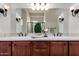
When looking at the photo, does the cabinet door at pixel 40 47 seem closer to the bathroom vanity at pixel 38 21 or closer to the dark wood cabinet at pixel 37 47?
the dark wood cabinet at pixel 37 47

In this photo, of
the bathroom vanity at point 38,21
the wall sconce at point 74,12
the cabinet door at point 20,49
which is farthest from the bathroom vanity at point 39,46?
the wall sconce at point 74,12

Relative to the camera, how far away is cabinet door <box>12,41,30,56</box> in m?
4.13

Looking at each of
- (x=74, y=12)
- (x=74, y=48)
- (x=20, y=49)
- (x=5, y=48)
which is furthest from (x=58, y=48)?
(x=5, y=48)

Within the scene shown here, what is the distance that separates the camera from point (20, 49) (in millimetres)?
4133

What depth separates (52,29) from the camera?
4.82m

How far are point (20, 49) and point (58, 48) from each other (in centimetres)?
118

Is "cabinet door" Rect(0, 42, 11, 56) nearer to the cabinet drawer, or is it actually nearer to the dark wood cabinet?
the dark wood cabinet

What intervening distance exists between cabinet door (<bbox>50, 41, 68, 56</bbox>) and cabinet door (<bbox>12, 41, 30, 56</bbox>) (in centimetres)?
75

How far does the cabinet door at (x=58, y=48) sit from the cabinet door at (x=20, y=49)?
0.75 meters

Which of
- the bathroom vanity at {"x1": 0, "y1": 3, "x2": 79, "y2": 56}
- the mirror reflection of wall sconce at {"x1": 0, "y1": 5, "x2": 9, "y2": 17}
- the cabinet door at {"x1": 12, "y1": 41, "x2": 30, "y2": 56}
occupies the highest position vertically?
the mirror reflection of wall sconce at {"x1": 0, "y1": 5, "x2": 9, "y2": 17}

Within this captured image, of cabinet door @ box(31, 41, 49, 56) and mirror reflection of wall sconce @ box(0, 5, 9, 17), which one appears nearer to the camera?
cabinet door @ box(31, 41, 49, 56)

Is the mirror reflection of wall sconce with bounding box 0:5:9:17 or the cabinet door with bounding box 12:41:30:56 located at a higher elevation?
the mirror reflection of wall sconce with bounding box 0:5:9:17

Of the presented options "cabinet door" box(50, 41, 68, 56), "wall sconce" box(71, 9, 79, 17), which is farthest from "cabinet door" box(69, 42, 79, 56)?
"wall sconce" box(71, 9, 79, 17)

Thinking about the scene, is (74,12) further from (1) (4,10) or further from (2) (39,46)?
(1) (4,10)
